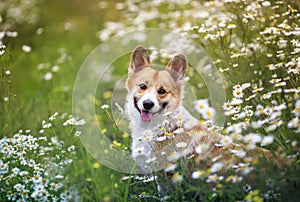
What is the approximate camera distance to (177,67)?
406cm

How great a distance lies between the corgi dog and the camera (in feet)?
12.3

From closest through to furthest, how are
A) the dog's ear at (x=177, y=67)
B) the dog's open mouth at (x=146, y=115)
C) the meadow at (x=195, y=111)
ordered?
the meadow at (x=195, y=111) → the dog's open mouth at (x=146, y=115) → the dog's ear at (x=177, y=67)

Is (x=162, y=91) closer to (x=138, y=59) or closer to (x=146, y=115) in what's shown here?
(x=146, y=115)

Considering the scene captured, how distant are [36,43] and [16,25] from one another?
106 centimetres

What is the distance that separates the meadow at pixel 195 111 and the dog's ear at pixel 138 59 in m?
0.54

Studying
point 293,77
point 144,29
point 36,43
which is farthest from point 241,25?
point 36,43

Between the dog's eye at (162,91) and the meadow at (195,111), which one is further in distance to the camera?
the dog's eye at (162,91)

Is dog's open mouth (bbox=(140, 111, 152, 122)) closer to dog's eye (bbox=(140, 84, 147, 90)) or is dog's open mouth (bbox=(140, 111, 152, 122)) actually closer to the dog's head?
the dog's head

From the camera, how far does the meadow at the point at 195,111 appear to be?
9.47 feet

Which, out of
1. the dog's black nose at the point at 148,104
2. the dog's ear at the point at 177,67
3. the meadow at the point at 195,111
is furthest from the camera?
the dog's ear at the point at 177,67

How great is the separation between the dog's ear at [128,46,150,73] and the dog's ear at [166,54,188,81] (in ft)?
0.76

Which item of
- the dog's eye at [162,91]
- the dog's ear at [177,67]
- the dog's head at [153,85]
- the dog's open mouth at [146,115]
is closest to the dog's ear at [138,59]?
the dog's head at [153,85]

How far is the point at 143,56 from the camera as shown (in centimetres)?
409

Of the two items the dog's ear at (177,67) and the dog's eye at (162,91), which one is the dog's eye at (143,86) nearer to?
the dog's eye at (162,91)
